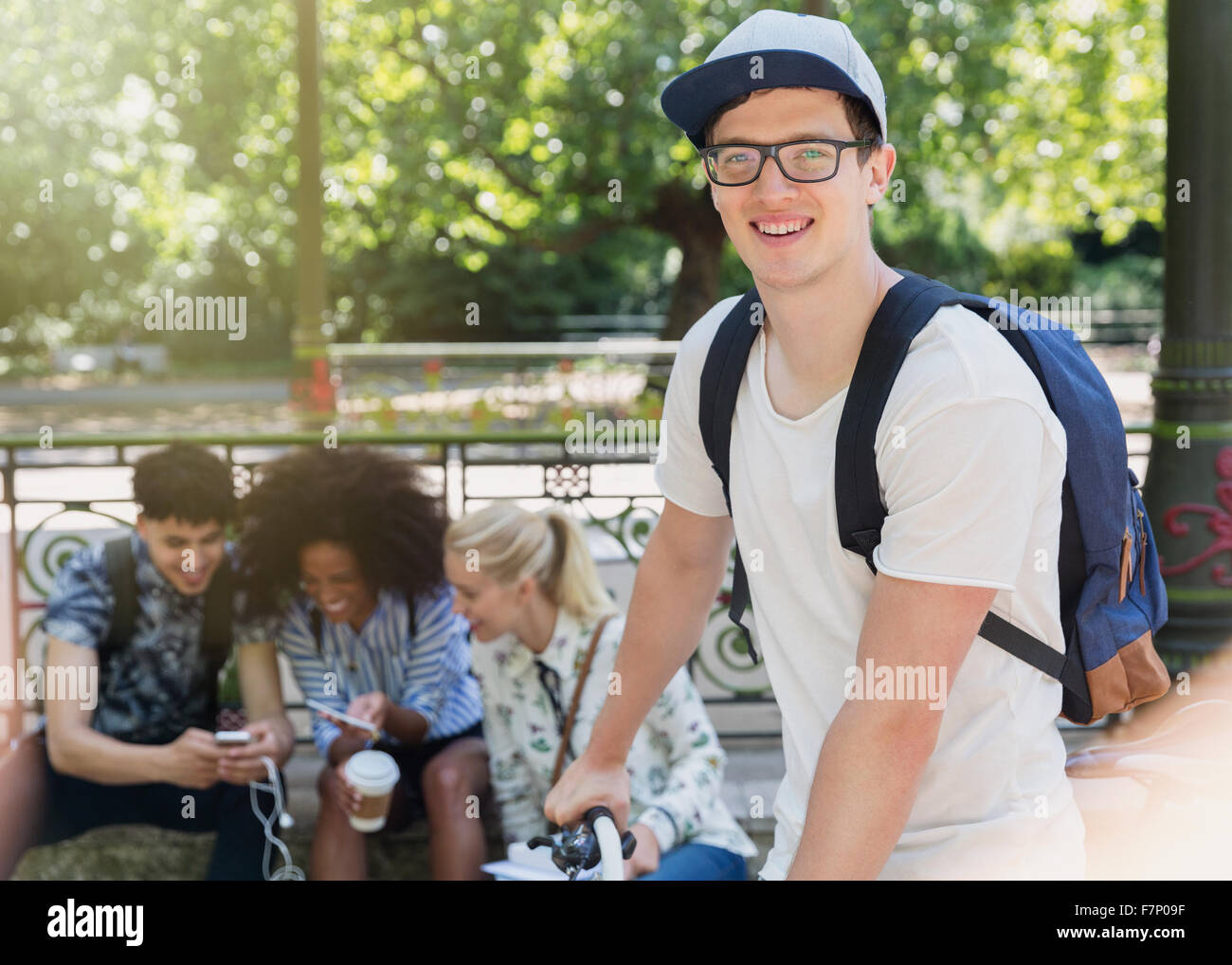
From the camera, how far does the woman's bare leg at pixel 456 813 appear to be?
3.57 meters

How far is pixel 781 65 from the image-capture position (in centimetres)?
143

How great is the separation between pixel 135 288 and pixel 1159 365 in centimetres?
3173

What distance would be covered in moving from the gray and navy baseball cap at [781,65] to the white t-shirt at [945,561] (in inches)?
11.3

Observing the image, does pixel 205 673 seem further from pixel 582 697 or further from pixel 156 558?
pixel 582 697

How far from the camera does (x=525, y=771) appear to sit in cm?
355

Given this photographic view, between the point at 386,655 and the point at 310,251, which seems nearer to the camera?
the point at 386,655

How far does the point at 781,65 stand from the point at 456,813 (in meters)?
2.69

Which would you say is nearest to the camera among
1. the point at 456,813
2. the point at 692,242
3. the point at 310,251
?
the point at 456,813

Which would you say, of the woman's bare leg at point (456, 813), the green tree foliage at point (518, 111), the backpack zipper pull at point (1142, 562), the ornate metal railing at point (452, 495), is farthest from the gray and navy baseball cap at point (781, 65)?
the green tree foliage at point (518, 111)

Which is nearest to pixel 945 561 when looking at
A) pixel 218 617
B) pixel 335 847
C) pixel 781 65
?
pixel 781 65

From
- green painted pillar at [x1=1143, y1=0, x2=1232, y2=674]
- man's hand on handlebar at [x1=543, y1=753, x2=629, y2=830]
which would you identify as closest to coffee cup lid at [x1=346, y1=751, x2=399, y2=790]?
man's hand on handlebar at [x1=543, y1=753, x2=629, y2=830]

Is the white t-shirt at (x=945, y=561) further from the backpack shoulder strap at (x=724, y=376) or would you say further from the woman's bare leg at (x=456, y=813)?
the woman's bare leg at (x=456, y=813)

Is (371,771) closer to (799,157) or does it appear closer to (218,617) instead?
(218,617)

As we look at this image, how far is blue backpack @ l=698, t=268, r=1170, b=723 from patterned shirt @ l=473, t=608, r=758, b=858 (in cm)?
151
